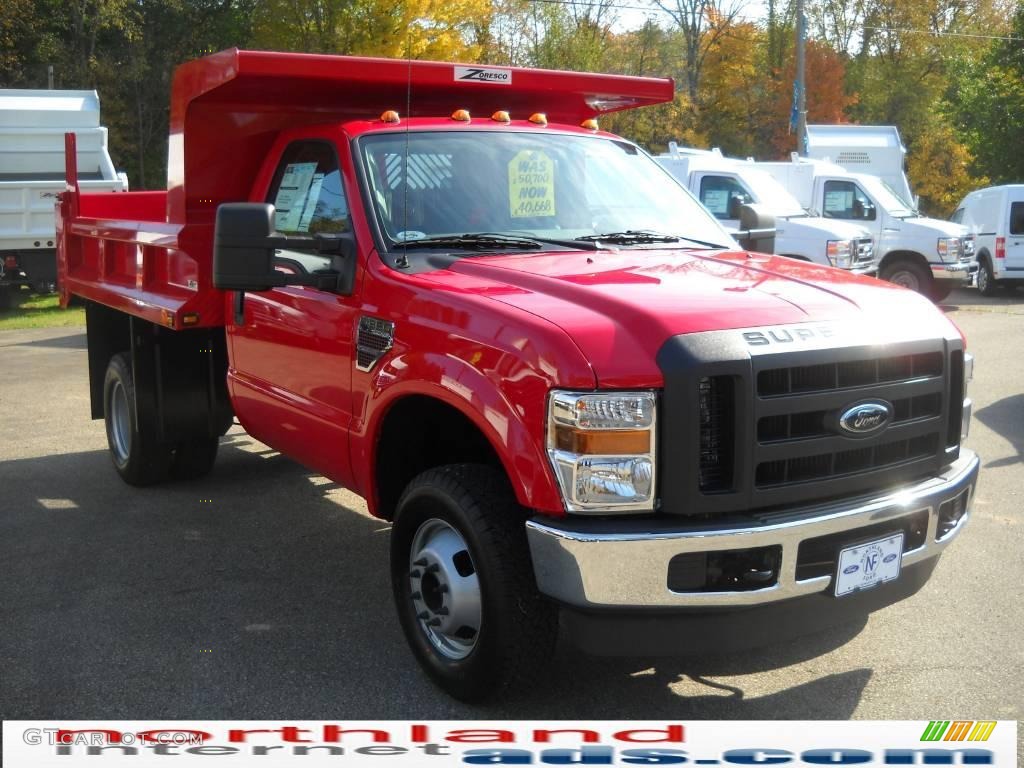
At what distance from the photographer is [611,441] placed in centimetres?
350

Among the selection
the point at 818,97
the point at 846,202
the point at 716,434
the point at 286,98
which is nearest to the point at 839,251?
the point at 846,202

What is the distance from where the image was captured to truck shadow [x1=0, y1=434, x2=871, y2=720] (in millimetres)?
4145

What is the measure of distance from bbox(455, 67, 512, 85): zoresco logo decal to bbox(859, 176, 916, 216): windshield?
42.3 feet

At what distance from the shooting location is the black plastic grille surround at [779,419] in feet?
11.5

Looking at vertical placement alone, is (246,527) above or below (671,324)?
below

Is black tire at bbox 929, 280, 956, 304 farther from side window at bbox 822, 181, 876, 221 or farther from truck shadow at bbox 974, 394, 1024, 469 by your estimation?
truck shadow at bbox 974, 394, 1024, 469

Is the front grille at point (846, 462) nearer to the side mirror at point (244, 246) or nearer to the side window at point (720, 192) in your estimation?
the side mirror at point (244, 246)

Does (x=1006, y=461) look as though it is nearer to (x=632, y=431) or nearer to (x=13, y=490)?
(x=632, y=431)

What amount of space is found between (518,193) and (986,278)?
17.9 metres

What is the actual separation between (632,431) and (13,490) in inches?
201

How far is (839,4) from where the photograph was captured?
144ft

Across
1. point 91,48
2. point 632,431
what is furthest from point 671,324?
point 91,48
